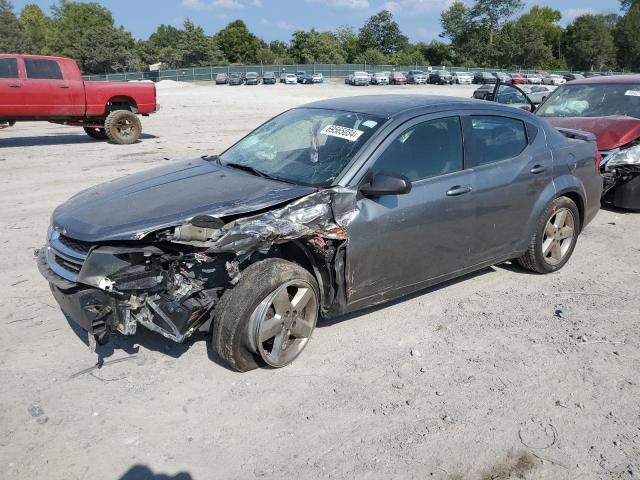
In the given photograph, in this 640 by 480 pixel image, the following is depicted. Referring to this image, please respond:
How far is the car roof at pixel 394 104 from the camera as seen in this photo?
4508 millimetres

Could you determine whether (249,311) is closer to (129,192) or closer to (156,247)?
(156,247)

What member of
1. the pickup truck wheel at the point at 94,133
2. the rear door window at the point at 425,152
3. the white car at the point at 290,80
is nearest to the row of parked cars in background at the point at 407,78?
the white car at the point at 290,80

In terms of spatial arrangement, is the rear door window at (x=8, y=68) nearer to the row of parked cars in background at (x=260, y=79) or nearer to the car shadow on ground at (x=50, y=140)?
the car shadow on ground at (x=50, y=140)

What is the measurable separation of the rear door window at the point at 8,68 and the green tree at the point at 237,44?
10111 cm

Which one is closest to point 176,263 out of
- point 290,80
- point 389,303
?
point 389,303

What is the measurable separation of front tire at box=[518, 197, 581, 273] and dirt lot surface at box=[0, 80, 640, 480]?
8.2 inches

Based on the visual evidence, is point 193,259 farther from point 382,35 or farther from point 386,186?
point 382,35

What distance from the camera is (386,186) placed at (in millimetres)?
3885

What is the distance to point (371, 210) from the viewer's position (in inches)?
157

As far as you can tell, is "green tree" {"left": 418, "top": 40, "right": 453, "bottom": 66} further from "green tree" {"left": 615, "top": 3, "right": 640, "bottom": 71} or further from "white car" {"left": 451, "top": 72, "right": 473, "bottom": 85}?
"white car" {"left": 451, "top": 72, "right": 473, "bottom": 85}

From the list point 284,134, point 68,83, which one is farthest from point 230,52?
point 284,134

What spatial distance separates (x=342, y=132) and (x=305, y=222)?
96cm

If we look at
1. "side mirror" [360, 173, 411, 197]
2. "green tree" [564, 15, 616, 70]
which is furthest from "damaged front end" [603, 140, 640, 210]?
"green tree" [564, 15, 616, 70]

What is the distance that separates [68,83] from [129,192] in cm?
1082
